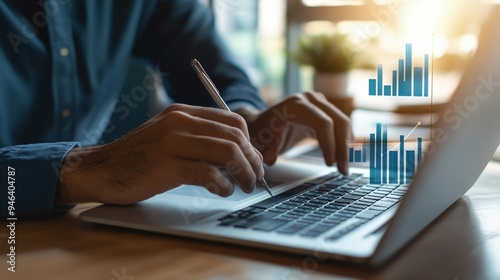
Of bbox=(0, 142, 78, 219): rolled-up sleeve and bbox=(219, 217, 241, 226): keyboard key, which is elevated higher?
bbox=(0, 142, 78, 219): rolled-up sleeve

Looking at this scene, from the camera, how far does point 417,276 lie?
1.49 feet

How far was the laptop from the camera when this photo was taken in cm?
45

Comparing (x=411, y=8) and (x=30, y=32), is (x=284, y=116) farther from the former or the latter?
(x=411, y=8)

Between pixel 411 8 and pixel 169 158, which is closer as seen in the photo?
pixel 169 158

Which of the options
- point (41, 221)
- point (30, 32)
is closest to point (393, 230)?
point (41, 221)

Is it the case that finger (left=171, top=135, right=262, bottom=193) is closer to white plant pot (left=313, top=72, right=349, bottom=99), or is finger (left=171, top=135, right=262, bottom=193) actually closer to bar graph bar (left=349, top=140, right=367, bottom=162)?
bar graph bar (left=349, top=140, right=367, bottom=162)

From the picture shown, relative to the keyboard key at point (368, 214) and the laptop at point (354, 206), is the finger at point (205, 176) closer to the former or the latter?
the laptop at point (354, 206)

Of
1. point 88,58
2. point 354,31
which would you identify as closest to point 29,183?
point 88,58

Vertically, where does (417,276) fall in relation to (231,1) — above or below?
below

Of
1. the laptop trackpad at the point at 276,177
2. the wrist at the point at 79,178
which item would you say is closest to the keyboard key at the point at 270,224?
the laptop trackpad at the point at 276,177

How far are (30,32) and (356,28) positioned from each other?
1.36m

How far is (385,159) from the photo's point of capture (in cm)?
84

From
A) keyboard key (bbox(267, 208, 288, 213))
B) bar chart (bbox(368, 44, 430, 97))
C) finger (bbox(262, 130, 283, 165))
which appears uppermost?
bar chart (bbox(368, 44, 430, 97))

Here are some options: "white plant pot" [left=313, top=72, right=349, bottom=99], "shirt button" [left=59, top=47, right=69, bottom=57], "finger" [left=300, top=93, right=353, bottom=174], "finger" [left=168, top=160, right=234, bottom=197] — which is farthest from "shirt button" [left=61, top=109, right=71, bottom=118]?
"white plant pot" [left=313, top=72, right=349, bottom=99]
